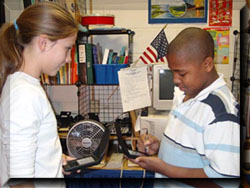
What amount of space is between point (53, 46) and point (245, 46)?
0.71 meters

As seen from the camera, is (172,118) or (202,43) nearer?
(202,43)

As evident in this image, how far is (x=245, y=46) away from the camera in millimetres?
971

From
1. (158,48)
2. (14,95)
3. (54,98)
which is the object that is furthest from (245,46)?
(54,98)

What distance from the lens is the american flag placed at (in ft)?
3.79

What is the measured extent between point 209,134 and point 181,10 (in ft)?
1.95

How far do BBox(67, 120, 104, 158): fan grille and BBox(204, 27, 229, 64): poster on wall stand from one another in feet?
1.80

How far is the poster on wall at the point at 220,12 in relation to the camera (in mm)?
945

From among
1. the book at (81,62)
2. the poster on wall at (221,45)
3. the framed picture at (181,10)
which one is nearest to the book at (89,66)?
the book at (81,62)

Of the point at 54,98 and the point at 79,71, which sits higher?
the point at 79,71

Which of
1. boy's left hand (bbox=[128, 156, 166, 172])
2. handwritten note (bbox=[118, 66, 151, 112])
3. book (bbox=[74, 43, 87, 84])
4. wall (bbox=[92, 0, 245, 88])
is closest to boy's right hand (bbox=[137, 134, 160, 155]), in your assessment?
boy's left hand (bbox=[128, 156, 166, 172])

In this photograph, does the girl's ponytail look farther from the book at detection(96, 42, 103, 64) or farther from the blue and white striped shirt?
the book at detection(96, 42, 103, 64)

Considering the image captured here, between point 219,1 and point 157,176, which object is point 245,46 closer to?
point 219,1

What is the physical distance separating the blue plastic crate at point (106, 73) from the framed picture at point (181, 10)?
1.51 feet

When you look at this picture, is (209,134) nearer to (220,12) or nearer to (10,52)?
(10,52)
